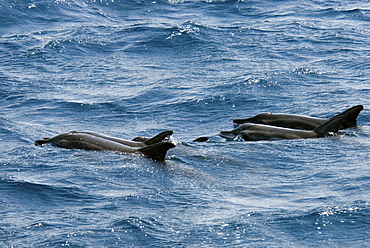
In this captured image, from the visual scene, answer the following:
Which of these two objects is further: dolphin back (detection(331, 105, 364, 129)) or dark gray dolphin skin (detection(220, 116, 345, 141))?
dolphin back (detection(331, 105, 364, 129))

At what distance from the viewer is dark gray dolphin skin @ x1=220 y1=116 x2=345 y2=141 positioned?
15.2m

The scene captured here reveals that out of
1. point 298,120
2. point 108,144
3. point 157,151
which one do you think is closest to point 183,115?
point 298,120

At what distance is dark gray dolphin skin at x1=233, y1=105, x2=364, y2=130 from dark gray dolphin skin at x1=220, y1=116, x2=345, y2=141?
32 cm

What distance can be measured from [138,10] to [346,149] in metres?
20.3

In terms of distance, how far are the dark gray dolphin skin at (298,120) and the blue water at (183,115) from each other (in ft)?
0.95

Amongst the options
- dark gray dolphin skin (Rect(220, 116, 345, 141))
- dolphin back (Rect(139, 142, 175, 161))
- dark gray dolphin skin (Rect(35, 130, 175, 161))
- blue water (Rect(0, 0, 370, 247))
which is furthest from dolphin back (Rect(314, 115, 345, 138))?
dolphin back (Rect(139, 142, 175, 161))

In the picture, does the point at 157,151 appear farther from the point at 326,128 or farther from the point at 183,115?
the point at 183,115

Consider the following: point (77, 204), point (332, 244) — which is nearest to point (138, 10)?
point (77, 204)

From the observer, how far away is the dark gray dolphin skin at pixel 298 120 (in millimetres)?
15594

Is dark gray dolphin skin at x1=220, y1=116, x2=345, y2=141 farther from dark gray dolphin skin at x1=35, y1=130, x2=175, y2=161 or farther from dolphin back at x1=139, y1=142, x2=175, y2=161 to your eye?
dolphin back at x1=139, y1=142, x2=175, y2=161

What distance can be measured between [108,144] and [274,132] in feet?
11.7

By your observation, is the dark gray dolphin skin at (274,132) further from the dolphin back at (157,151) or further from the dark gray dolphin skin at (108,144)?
the dolphin back at (157,151)

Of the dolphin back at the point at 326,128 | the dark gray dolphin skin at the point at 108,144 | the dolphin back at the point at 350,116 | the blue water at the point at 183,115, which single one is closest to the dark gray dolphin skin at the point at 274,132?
the dolphin back at the point at 326,128

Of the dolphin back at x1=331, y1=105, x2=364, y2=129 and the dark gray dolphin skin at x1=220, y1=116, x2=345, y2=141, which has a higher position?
the dolphin back at x1=331, y1=105, x2=364, y2=129
